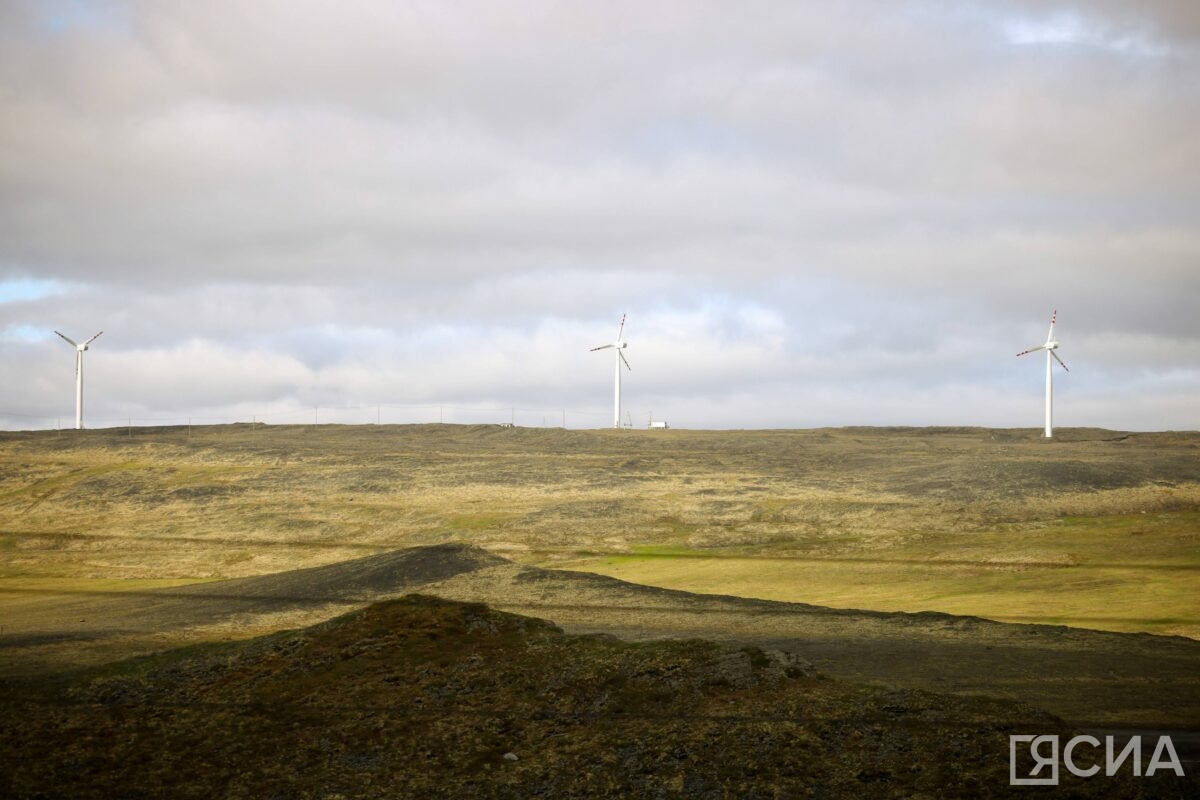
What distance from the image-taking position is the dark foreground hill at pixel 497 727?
13312mm

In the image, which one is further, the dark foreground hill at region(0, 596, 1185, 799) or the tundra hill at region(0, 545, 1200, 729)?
the tundra hill at region(0, 545, 1200, 729)

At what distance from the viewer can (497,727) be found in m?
15.3

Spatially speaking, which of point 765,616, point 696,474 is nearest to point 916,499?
point 696,474

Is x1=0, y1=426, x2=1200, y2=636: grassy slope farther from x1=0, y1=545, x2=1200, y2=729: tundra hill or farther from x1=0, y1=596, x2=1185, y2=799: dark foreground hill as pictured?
x1=0, y1=596, x2=1185, y2=799: dark foreground hill

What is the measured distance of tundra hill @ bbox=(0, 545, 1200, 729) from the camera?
59.6 ft

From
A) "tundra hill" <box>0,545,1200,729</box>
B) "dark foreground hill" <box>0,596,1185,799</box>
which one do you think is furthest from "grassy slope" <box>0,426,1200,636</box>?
"dark foreground hill" <box>0,596,1185,799</box>

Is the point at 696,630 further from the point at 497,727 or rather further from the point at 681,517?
the point at 681,517

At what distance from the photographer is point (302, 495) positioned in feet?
222

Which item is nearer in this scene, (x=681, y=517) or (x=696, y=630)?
(x=696, y=630)

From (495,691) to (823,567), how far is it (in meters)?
31.3

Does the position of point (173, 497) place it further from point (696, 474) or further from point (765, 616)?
point (765, 616)

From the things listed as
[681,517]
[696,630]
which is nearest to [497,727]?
[696,630]

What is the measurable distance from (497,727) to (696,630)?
465 inches

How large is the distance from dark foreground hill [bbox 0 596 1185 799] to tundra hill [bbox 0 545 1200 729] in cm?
329
